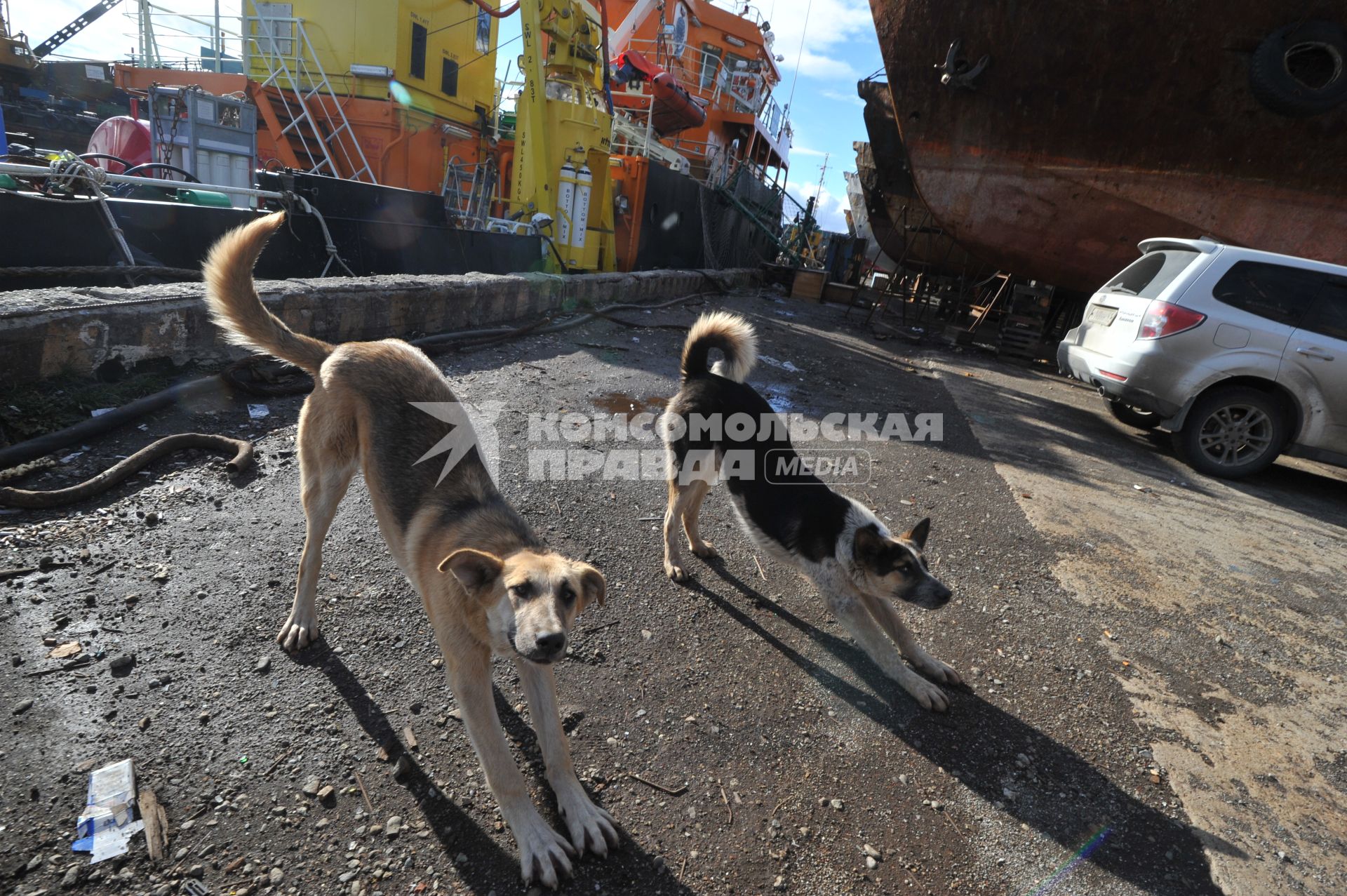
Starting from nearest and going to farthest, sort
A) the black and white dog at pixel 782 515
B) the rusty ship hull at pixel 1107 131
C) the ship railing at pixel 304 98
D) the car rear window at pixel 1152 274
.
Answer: the black and white dog at pixel 782 515
the car rear window at pixel 1152 274
the rusty ship hull at pixel 1107 131
the ship railing at pixel 304 98

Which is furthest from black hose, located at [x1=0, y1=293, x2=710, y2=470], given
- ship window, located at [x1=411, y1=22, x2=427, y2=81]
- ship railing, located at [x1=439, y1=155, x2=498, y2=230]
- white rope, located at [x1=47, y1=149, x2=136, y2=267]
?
ship window, located at [x1=411, y1=22, x2=427, y2=81]

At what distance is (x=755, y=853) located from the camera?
207 cm

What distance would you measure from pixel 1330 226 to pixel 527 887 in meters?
12.6

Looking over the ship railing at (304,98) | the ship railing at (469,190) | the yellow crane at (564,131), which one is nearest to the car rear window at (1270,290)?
the yellow crane at (564,131)

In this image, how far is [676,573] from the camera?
A: 143 inches

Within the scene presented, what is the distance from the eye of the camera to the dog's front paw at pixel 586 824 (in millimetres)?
2029

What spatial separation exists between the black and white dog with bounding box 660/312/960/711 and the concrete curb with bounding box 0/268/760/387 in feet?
11.8

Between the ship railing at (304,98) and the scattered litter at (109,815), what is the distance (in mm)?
12882

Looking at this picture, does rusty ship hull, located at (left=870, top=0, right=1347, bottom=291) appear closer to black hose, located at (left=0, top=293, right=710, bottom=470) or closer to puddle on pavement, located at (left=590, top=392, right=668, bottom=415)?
puddle on pavement, located at (left=590, top=392, right=668, bottom=415)

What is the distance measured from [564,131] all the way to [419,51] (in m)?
5.31

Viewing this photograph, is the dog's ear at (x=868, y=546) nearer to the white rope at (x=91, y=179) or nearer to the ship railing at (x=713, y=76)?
the white rope at (x=91, y=179)

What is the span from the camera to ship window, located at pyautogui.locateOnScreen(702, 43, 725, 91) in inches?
823

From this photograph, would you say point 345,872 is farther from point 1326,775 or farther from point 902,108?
point 902,108

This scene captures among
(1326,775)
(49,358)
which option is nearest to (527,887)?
(1326,775)
